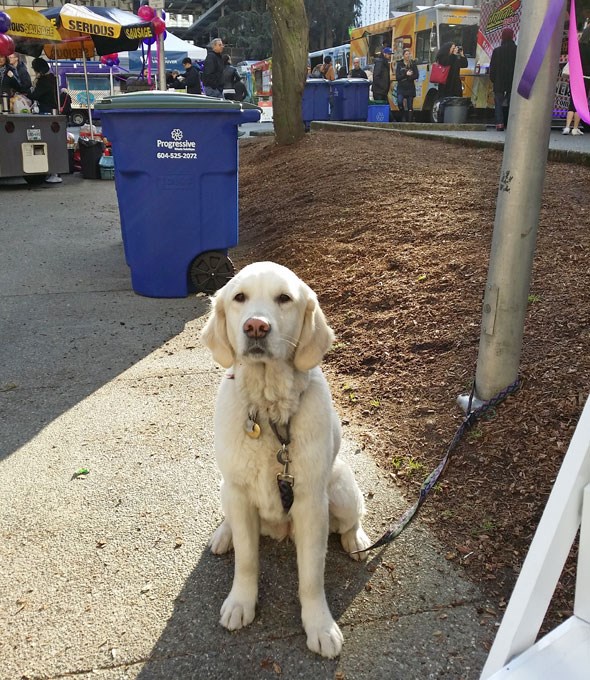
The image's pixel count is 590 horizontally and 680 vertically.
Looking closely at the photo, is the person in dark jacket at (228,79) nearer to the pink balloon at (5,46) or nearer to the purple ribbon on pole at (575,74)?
the pink balloon at (5,46)

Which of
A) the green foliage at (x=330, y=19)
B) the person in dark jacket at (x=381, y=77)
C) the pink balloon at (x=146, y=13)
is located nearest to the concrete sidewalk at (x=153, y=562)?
the pink balloon at (x=146, y=13)

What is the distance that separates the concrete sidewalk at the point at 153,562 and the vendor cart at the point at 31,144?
8.78 metres

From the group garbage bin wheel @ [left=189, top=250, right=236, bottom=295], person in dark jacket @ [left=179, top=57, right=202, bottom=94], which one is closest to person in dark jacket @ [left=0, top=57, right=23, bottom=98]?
person in dark jacket @ [left=179, top=57, right=202, bottom=94]

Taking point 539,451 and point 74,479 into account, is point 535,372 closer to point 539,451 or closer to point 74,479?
point 539,451

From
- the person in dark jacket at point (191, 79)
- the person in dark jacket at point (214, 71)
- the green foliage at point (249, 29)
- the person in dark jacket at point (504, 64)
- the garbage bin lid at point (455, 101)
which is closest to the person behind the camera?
the person in dark jacket at point (504, 64)

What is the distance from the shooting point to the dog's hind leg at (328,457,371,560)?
2.62 m

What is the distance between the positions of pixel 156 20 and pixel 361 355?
11218 millimetres

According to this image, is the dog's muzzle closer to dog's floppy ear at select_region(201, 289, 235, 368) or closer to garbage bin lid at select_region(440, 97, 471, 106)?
dog's floppy ear at select_region(201, 289, 235, 368)

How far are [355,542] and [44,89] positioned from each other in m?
15.3

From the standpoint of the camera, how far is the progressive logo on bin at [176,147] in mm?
5641

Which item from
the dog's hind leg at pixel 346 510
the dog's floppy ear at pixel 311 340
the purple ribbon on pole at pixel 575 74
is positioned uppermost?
the purple ribbon on pole at pixel 575 74

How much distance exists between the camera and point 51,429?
12.4ft

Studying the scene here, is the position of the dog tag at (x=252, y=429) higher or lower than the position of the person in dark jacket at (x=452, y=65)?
lower

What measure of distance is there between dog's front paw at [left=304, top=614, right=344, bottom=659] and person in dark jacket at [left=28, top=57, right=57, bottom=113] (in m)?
15.2
